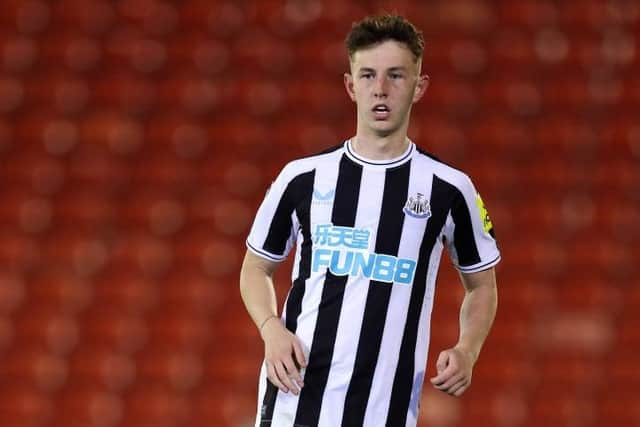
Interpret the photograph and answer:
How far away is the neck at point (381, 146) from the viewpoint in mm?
1817

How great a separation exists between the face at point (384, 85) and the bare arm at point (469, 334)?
32 centimetres

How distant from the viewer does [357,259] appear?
1.78m

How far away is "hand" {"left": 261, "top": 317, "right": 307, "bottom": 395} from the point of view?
1695 millimetres

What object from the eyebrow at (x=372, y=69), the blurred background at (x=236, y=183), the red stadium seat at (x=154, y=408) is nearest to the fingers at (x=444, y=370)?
A: the eyebrow at (x=372, y=69)

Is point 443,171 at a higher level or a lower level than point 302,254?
higher

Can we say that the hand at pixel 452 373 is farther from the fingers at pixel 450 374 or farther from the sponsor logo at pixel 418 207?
the sponsor logo at pixel 418 207

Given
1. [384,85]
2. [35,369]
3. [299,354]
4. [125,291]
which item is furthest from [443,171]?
[35,369]

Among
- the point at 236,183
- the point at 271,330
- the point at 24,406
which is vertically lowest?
the point at 24,406

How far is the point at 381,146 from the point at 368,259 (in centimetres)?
19

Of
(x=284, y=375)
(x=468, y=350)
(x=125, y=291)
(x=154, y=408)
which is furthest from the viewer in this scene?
(x=125, y=291)

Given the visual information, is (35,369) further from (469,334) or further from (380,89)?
(380,89)

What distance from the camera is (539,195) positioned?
3971mm

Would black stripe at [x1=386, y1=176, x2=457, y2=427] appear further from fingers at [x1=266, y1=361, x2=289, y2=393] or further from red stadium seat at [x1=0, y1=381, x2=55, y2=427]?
red stadium seat at [x1=0, y1=381, x2=55, y2=427]

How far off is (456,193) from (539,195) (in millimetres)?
2211
